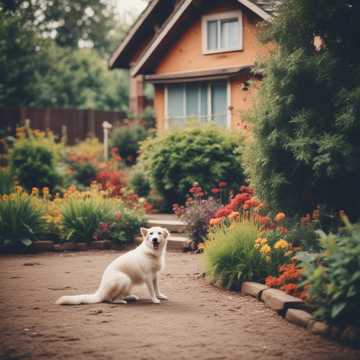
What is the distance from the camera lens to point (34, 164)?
58.2 ft

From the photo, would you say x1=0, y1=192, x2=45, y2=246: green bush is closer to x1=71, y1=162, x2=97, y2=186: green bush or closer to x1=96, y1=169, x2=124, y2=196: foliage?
x1=96, y1=169, x2=124, y2=196: foliage

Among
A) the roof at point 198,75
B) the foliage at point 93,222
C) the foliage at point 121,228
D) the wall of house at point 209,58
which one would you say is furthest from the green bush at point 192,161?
the roof at point 198,75

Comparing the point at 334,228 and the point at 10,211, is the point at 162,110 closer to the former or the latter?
the point at 10,211

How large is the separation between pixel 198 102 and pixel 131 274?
48.8 feet

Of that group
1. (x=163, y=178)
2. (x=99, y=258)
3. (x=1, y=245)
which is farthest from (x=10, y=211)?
(x=163, y=178)

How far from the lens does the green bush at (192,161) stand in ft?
50.7

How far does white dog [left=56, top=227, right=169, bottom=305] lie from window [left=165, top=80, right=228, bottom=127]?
13.3 m

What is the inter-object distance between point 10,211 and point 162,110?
11.6m

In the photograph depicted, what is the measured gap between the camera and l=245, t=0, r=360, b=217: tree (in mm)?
8414

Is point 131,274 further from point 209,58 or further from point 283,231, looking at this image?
point 209,58

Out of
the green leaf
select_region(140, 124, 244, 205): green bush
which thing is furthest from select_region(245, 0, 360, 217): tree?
select_region(140, 124, 244, 205): green bush

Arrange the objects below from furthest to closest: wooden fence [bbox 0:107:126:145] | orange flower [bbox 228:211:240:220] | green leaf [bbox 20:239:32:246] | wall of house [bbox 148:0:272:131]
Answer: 1. wooden fence [bbox 0:107:126:145]
2. wall of house [bbox 148:0:272:131]
3. green leaf [bbox 20:239:32:246]
4. orange flower [bbox 228:211:240:220]

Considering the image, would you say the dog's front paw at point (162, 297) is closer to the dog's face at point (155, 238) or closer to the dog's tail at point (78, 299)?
the dog's face at point (155, 238)

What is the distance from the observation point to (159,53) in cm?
2253
